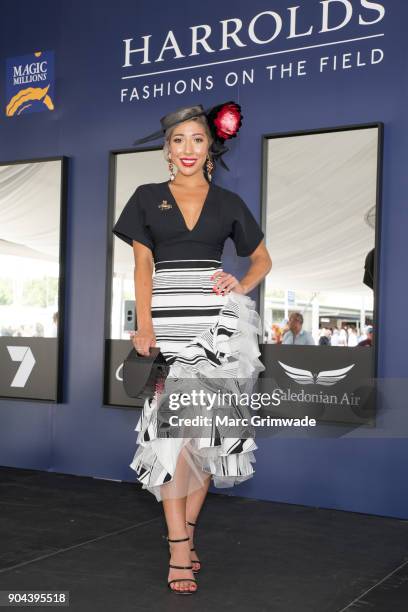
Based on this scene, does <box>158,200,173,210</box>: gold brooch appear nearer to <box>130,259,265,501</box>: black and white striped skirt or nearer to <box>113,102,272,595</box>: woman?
<box>113,102,272,595</box>: woman

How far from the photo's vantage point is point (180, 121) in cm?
284

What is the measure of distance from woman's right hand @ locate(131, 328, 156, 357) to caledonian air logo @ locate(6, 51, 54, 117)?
9.09 ft

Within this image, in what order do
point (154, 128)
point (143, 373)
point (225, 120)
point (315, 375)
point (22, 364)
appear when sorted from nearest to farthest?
point (143, 373)
point (225, 120)
point (315, 375)
point (154, 128)
point (22, 364)

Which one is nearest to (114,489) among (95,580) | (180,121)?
(95,580)

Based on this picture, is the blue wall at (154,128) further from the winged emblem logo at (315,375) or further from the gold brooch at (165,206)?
the gold brooch at (165,206)

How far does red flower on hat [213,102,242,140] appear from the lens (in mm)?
2912

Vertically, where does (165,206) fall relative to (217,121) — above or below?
below

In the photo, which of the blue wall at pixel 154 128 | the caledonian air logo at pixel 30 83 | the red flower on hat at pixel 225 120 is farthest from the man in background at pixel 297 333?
the caledonian air logo at pixel 30 83

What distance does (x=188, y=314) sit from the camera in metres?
2.75

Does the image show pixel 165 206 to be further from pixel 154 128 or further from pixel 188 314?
pixel 154 128

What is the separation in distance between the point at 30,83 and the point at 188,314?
2997 millimetres

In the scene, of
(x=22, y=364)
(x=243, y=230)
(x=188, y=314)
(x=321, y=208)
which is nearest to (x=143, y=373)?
(x=188, y=314)

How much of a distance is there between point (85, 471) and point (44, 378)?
657 mm

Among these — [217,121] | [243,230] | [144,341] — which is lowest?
[144,341]
